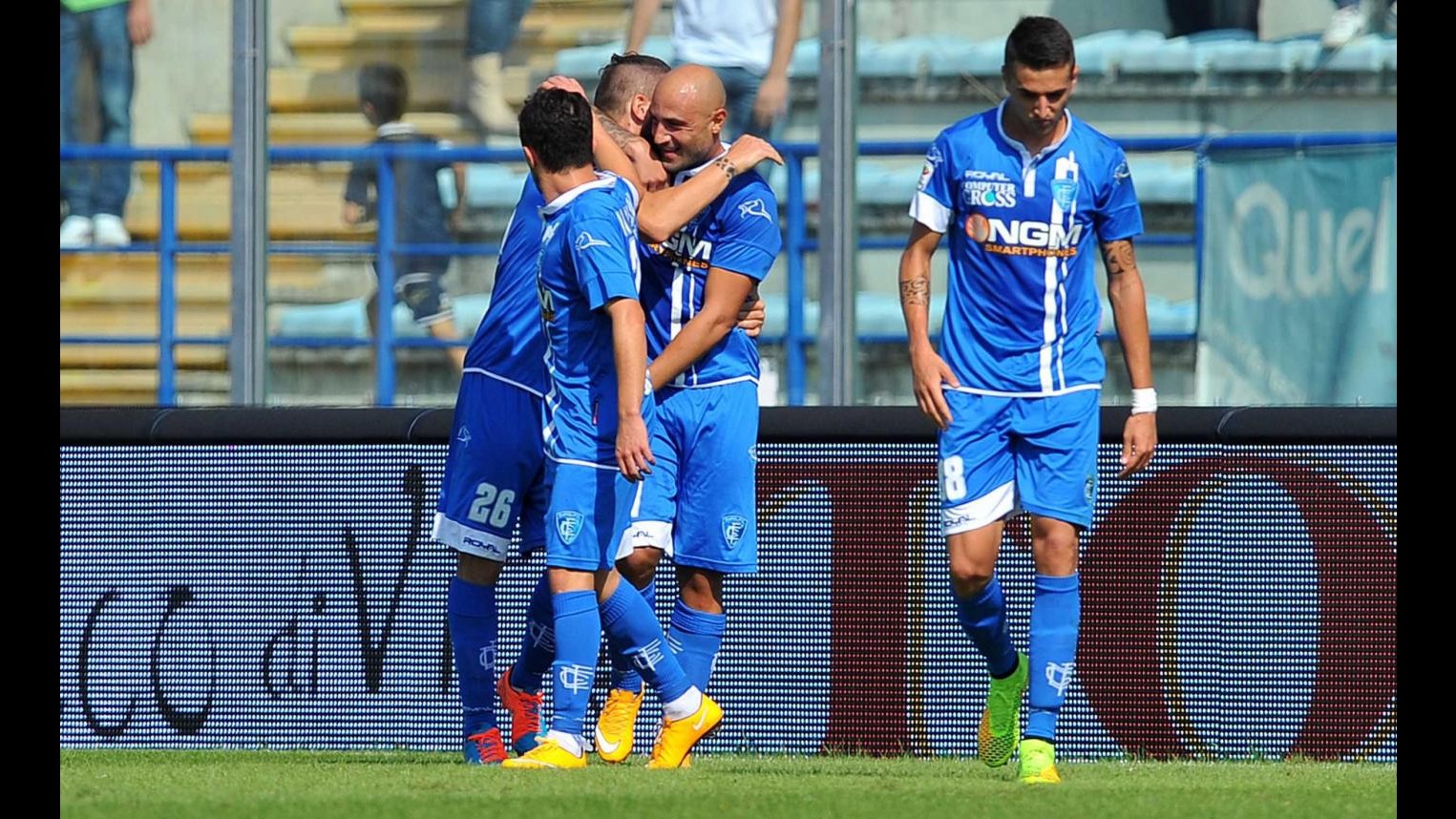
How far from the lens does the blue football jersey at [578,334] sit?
583cm

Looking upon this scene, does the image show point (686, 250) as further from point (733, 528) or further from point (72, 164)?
point (72, 164)

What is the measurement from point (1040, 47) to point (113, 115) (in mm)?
4225

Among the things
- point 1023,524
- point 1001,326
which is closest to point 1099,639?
point 1023,524

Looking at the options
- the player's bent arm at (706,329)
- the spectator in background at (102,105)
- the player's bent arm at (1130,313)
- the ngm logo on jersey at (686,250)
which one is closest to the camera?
the player's bent arm at (1130,313)

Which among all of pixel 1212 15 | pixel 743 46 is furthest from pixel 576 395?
pixel 1212 15

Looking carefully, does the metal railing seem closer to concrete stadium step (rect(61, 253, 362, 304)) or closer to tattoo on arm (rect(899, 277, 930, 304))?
concrete stadium step (rect(61, 253, 362, 304))

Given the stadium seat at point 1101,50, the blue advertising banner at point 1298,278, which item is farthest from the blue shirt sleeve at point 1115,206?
the stadium seat at point 1101,50

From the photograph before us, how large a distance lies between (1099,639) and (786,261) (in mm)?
1774

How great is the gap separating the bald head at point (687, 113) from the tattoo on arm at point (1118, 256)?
1.09 meters

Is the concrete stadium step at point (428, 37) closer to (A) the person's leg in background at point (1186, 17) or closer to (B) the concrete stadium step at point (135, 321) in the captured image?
(B) the concrete stadium step at point (135, 321)

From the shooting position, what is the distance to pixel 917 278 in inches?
245

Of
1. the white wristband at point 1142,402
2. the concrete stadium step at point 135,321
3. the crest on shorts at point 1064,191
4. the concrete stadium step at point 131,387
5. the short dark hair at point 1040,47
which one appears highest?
the short dark hair at point 1040,47

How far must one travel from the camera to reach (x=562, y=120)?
5809 mm

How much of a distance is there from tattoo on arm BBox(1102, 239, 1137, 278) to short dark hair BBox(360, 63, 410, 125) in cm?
331
